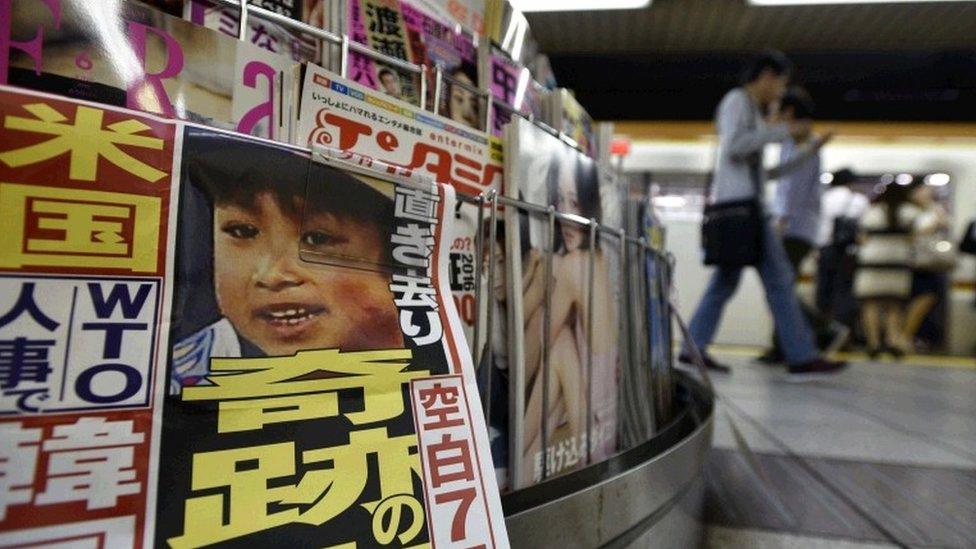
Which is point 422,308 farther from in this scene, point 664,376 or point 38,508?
point 664,376

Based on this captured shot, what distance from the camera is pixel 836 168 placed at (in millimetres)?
5484

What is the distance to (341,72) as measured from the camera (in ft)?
1.26

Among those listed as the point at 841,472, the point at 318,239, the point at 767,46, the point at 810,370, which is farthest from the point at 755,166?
the point at 767,46

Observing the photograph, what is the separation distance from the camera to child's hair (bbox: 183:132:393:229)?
28cm

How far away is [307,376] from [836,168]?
640 centimetres

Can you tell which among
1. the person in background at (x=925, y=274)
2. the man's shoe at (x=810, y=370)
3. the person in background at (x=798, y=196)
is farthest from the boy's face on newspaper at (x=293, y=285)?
the person in background at (x=925, y=274)

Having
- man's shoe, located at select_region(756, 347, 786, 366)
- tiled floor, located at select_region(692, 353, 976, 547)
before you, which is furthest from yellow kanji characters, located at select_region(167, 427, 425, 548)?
man's shoe, located at select_region(756, 347, 786, 366)

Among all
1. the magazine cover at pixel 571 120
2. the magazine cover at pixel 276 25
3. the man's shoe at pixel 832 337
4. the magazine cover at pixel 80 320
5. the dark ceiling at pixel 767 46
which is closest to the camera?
the magazine cover at pixel 80 320

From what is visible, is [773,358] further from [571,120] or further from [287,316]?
[287,316]

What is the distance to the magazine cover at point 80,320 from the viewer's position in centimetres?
22

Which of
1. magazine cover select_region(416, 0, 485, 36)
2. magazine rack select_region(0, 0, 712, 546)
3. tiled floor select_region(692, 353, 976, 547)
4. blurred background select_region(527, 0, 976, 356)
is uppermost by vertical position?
blurred background select_region(527, 0, 976, 356)

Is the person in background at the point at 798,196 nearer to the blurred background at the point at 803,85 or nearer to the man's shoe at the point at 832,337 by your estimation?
the man's shoe at the point at 832,337

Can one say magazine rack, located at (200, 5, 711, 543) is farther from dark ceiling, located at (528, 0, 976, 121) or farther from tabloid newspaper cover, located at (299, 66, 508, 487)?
dark ceiling, located at (528, 0, 976, 121)

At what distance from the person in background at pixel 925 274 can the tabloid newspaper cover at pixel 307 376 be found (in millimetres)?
4899
